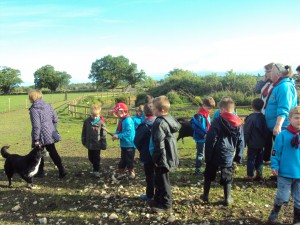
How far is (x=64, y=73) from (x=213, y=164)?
115410 millimetres

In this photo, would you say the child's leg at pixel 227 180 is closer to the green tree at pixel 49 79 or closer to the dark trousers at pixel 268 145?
the dark trousers at pixel 268 145

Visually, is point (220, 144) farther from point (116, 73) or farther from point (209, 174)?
point (116, 73)

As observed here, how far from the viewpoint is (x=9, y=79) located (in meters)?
96.9

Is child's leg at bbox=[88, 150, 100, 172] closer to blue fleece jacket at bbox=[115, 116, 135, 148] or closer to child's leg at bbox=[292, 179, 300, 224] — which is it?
blue fleece jacket at bbox=[115, 116, 135, 148]

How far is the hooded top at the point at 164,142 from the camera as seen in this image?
4422 mm

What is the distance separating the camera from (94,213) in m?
4.83

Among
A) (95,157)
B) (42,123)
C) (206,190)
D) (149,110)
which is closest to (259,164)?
(206,190)

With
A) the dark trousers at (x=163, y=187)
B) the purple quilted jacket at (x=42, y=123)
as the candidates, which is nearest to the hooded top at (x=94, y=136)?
the purple quilted jacket at (x=42, y=123)

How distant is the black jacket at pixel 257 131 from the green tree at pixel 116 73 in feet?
322

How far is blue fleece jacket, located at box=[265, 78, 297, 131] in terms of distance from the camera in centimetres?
507

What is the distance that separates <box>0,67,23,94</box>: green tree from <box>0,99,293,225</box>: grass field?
3831 inches

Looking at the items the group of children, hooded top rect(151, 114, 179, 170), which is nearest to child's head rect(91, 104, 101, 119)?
the group of children

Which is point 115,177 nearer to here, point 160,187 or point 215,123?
point 160,187

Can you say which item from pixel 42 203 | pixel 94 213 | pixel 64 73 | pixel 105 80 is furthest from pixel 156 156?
pixel 64 73
